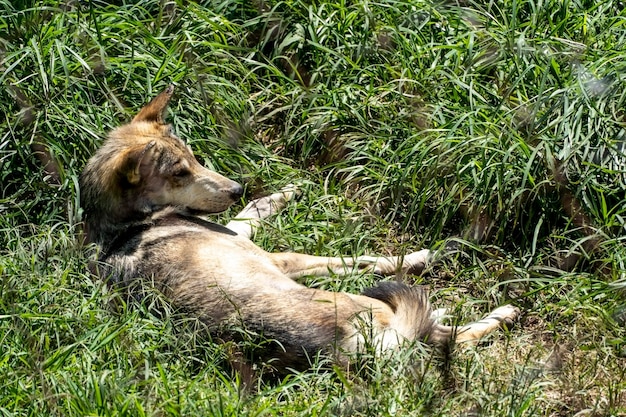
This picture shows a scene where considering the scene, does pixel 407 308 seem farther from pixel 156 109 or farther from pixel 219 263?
pixel 156 109

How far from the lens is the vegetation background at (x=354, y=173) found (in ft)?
15.6

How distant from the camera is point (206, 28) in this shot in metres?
7.21

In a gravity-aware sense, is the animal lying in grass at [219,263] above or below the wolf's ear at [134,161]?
below

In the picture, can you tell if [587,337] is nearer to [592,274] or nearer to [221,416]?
[592,274]

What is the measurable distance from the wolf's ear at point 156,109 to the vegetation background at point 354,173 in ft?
0.91

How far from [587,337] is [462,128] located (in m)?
1.63

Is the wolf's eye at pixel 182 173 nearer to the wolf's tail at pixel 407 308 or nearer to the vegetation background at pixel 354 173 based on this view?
the vegetation background at pixel 354 173

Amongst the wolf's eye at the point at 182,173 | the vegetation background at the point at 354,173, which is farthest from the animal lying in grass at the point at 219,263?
the vegetation background at the point at 354,173

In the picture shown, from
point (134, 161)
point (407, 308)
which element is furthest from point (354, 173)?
point (407, 308)

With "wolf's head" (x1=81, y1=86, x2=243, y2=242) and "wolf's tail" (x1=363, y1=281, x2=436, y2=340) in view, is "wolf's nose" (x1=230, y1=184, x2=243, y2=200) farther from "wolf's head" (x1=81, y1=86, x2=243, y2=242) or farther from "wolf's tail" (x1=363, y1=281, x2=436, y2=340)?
"wolf's tail" (x1=363, y1=281, x2=436, y2=340)

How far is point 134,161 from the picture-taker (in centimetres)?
589

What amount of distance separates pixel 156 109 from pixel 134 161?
1.78ft

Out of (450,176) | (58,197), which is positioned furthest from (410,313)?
(58,197)

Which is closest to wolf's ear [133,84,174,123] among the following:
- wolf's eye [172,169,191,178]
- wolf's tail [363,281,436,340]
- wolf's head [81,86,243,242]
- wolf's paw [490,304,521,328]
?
wolf's head [81,86,243,242]
